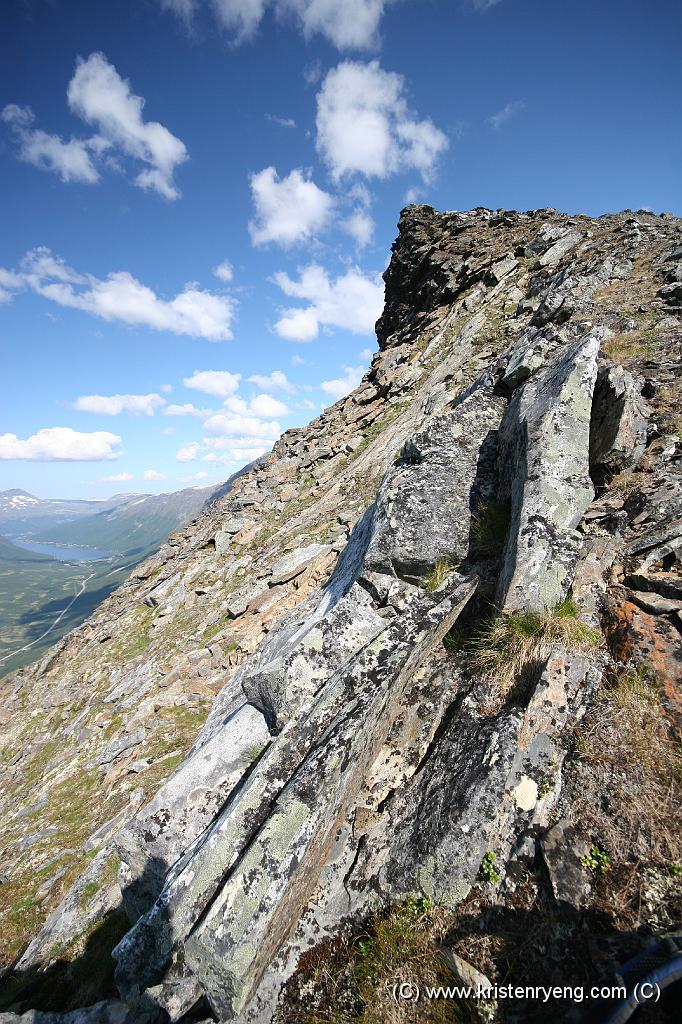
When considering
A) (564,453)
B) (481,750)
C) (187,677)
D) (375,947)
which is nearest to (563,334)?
(564,453)

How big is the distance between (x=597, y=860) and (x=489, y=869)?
3.46ft

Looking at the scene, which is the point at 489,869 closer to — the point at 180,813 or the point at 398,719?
the point at 398,719

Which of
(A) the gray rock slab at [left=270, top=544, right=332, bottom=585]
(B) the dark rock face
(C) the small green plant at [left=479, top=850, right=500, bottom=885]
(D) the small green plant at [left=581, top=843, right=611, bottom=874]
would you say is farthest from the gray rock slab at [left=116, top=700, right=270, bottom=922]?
(A) the gray rock slab at [left=270, top=544, right=332, bottom=585]

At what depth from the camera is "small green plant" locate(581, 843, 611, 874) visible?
157 inches

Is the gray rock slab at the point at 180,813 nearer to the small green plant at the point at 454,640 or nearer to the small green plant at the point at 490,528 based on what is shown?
the small green plant at the point at 454,640

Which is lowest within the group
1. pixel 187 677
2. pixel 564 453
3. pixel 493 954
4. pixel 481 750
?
pixel 187 677

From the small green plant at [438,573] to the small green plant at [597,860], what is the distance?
3.69 meters

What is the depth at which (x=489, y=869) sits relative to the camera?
4352 millimetres

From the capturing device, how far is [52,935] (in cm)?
855

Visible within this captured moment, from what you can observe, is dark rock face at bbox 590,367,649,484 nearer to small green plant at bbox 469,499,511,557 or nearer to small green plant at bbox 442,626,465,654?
small green plant at bbox 469,499,511,557

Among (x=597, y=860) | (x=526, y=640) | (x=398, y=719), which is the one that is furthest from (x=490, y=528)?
(x=597, y=860)

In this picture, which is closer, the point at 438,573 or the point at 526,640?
the point at 526,640

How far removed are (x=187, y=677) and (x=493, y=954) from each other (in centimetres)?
1401

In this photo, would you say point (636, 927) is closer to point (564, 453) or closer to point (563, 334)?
point (564, 453)
